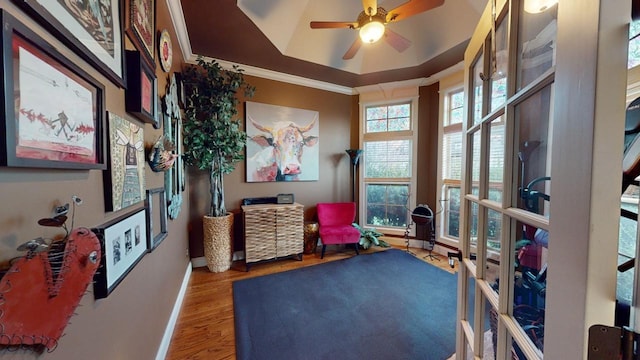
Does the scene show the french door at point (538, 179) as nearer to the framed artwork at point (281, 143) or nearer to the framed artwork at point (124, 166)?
the framed artwork at point (124, 166)

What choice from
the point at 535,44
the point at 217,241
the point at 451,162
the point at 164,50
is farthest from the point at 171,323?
the point at 451,162

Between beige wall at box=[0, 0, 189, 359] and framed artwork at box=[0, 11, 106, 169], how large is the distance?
0.13 ft

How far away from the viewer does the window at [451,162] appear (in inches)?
133

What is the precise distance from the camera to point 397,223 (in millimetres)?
4031

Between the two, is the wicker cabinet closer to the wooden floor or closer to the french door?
the wooden floor

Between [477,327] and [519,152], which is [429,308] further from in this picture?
[519,152]

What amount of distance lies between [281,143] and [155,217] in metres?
2.28

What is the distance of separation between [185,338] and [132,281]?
0.97 meters

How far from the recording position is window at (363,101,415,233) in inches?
155

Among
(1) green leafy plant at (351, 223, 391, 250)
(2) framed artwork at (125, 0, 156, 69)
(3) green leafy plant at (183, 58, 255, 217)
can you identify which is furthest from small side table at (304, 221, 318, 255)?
(2) framed artwork at (125, 0, 156, 69)

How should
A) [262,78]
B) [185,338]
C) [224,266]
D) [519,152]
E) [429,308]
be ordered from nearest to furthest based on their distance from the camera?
[519,152] → [185,338] → [429,308] → [224,266] → [262,78]

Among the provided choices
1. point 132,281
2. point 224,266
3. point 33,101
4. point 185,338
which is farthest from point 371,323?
point 33,101

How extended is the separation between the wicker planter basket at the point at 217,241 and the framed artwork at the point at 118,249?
1629 mm

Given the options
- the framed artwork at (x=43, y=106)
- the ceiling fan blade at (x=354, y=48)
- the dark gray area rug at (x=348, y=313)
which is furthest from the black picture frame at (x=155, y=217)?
the ceiling fan blade at (x=354, y=48)
